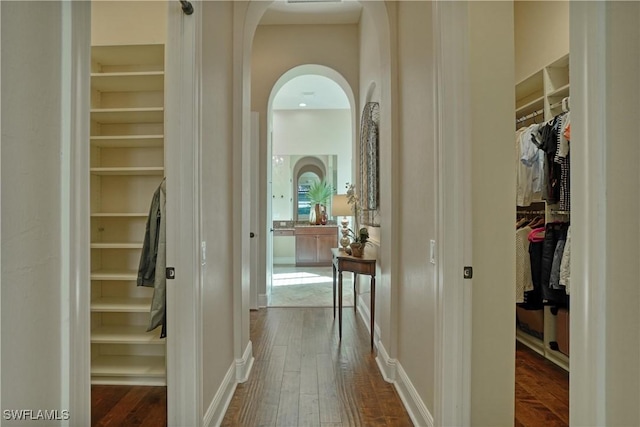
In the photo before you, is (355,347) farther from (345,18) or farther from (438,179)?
(345,18)

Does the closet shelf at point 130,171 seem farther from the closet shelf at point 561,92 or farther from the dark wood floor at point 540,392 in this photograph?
the closet shelf at point 561,92

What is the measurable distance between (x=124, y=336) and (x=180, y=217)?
1456 mm

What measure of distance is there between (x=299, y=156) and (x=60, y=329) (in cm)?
768

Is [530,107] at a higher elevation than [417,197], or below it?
higher

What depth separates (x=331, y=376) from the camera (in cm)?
262

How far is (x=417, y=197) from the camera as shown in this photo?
6.79ft

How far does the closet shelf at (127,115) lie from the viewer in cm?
248

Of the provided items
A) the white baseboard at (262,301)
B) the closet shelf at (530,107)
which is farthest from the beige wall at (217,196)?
the closet shelf at (530,107)

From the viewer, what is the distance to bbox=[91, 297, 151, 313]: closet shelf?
244 centimetres

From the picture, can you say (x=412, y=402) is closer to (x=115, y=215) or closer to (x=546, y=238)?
(x=546, y=238)

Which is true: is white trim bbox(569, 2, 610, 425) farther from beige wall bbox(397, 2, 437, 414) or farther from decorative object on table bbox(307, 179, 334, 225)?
decorative object on table bbox(307, 179, 334, 225)

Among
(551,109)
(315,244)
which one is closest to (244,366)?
(551,109)

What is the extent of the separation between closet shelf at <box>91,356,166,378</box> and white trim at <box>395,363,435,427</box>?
5.33 feet

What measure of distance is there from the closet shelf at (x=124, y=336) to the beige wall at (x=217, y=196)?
0.59m
